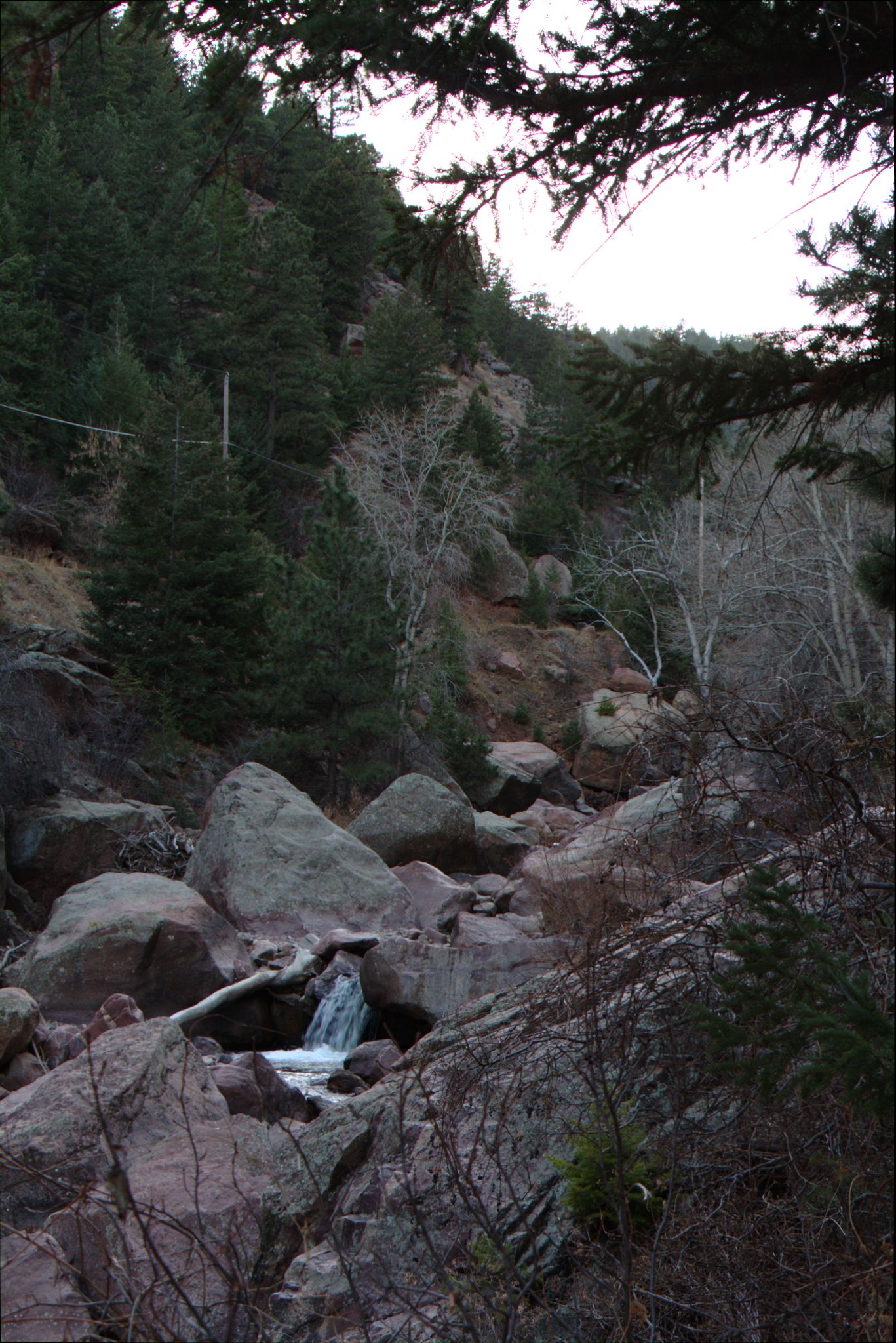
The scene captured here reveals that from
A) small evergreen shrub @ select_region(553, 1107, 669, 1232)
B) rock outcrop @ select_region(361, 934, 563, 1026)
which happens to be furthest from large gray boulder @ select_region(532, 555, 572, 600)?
small evergreen shrub @ select_region(553, 1107, 669, 1232)

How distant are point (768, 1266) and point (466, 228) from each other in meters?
3.79

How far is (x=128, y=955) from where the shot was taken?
9.63 m

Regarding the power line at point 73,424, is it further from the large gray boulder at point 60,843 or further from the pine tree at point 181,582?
the large gray boulder at point 60,843

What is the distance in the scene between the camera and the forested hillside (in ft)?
10.5

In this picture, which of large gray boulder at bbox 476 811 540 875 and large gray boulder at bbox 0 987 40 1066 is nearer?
large gray boulder at bbox 0 987 40 1066

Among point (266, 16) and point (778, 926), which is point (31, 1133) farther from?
point (266, 16)

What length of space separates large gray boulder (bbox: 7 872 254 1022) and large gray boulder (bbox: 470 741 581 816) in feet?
53.6

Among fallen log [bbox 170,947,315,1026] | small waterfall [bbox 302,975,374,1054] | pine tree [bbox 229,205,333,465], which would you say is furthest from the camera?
pine tree [bbox 229,205,333,465]

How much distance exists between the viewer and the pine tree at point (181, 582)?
22.2 meters

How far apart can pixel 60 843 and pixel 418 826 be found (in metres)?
5.82

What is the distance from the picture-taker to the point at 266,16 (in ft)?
12.0

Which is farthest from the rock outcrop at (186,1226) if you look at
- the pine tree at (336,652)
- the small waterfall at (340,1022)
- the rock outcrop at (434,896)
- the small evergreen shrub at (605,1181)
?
the pine tree at (336,652)

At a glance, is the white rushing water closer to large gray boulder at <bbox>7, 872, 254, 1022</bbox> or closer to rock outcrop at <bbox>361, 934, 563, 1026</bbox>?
rock outcrop at <bbox>361, 934, 563, 1026</bbox>

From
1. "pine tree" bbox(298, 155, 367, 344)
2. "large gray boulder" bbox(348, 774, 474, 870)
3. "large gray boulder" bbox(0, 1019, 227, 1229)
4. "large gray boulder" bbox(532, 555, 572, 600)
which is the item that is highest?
"pine tree" bbox(298, 155, 367, 344)
